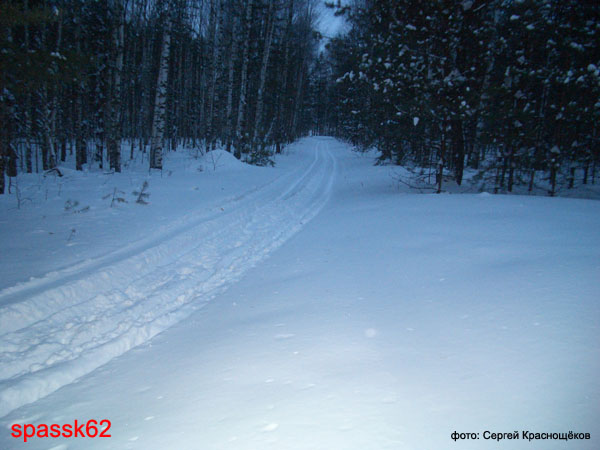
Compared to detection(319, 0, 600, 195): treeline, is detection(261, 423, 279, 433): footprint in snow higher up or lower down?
lower down

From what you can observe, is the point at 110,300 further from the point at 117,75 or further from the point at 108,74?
the point at 108,74

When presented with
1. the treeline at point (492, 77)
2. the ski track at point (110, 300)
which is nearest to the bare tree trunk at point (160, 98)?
the treeline at point (492, 77)

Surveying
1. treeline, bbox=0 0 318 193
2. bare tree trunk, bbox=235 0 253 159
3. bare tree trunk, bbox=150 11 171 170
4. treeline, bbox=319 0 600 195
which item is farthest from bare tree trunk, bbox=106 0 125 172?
treeline, bbox=319 0 600 195

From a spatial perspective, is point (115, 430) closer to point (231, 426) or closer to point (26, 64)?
point (231, 426)

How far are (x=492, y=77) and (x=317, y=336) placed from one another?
33.2 feet

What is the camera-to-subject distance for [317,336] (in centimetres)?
282

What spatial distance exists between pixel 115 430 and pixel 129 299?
215cm

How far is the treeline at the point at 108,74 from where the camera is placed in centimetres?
712

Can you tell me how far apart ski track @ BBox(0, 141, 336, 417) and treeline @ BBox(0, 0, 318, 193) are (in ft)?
16.1

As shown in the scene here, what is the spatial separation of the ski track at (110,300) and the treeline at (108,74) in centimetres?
492

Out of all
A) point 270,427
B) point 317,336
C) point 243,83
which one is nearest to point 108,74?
point 243,83

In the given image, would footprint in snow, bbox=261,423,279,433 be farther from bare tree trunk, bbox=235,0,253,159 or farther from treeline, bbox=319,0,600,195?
bare tree trunk, bbox=235,0,253,159

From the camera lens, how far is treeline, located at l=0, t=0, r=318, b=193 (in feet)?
23.4

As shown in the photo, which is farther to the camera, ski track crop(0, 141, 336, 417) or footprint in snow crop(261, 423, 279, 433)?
ski track crop(0, 141, 336, 417)
